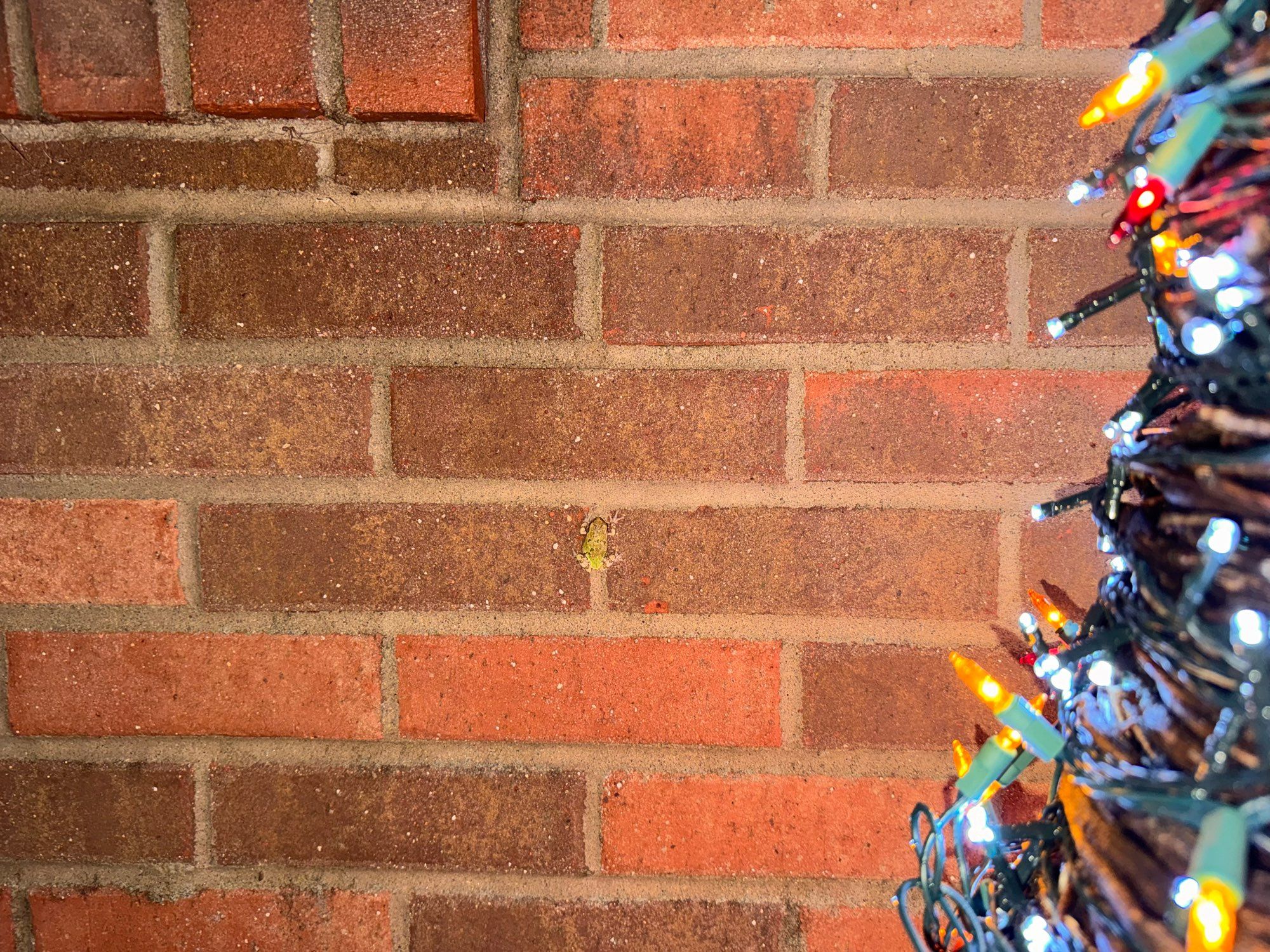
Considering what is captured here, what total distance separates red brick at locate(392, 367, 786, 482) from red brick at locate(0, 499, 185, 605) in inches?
8.6

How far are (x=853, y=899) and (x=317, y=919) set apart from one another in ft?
1.47

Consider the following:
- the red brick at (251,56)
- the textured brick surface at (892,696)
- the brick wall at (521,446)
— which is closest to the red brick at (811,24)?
the brick wall at (521,446)

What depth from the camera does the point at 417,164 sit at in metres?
0.61

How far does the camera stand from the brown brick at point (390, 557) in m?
0.62

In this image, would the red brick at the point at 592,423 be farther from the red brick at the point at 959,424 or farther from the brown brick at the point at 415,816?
the brown brick at the point at 415,816

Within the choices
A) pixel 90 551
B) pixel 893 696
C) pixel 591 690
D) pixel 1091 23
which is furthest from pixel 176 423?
pixel 1091 23

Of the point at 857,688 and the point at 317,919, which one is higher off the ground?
the point at 857,688

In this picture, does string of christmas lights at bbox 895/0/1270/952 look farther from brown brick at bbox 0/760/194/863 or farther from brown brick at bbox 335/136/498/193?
brown brick at bbox 0/760/194/863

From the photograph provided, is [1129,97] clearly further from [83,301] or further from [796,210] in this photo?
[83,301]

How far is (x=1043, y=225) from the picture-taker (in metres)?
0.59

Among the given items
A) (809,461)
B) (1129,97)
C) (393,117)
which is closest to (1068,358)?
(809,461)

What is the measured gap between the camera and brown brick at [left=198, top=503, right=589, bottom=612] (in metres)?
0.62

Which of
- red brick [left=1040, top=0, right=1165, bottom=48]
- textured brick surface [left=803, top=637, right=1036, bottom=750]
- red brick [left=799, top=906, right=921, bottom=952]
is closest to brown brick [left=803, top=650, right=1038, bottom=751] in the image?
textured brick surface [left=803, top=637, right=1036, bottom=750]

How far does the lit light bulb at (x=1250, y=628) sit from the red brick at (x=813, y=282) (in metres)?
0.39
